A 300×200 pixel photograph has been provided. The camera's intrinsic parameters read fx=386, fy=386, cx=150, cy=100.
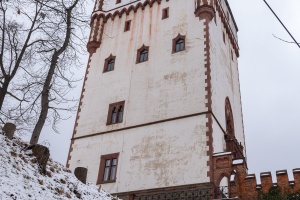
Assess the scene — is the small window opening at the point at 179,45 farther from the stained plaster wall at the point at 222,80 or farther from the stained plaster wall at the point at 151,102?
the stained plaster wall at the point at 222,80

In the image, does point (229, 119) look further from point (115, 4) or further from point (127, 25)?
point (115, 4)

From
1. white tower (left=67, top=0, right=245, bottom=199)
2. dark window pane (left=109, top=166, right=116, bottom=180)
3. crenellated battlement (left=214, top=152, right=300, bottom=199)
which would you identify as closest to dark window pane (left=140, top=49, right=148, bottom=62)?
white tower (left=67, top=0, right=245, bottom=199)

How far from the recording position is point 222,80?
22469 mm

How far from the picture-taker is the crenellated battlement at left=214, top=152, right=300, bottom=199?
15711 millimetres

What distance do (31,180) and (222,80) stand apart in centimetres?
1529

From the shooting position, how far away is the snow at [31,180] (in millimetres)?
8211

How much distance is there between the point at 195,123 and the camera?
18281mm

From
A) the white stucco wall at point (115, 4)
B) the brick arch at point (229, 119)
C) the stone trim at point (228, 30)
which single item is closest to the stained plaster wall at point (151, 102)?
the white stucco wall at point (115, 4)

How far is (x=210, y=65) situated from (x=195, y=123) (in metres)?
3.66

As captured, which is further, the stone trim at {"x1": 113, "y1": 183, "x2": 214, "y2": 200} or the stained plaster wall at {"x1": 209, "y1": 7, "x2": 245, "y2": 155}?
the stained plaster wall at {"x1": 209, "y1": 7, "x2": 245, "y2": 155}

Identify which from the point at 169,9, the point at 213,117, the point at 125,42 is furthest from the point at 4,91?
the point at 169,9

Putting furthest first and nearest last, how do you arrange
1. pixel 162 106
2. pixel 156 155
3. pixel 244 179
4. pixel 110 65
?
pixel 110 65 → pixel 162 106 → pixel 156 155 → pixel 244 179

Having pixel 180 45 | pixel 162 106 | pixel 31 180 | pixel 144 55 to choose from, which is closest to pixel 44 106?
pixel 31 180

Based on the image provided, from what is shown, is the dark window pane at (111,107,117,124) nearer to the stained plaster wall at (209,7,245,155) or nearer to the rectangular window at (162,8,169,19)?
the stained plaster wall at (209,7,245,155)
